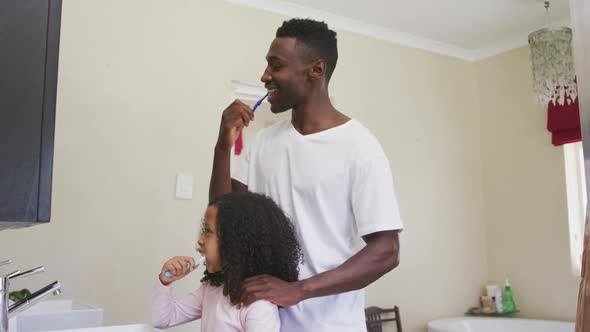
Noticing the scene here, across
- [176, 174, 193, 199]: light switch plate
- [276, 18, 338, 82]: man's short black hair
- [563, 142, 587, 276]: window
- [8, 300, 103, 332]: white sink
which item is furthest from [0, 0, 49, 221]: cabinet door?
[563, 142, 587, 276]: window

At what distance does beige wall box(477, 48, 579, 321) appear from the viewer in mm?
3521

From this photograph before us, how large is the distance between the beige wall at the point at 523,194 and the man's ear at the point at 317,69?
2.62 metres

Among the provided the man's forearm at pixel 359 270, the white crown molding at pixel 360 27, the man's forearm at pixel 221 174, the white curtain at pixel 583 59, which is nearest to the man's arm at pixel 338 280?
the man's forearm at pixel 359 270

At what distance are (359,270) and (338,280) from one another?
0.16ft

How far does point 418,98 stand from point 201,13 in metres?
1.56

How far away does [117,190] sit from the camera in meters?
2.52

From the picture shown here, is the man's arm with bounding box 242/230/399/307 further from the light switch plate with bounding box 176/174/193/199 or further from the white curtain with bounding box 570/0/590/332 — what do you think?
the light switch plate with bounding box 176/174/193/199

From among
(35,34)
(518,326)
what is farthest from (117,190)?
(518,326)

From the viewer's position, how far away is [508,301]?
3.66m

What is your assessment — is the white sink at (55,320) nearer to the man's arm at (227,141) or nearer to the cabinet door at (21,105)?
the man's arm at (227,141)

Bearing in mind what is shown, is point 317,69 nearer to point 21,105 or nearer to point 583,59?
point 21,105

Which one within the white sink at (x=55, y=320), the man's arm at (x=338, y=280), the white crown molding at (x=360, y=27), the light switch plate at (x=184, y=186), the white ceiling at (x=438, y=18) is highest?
the white ceiling at (x=438, y=18)

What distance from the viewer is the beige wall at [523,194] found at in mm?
3521

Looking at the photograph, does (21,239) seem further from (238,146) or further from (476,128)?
(476,128)
